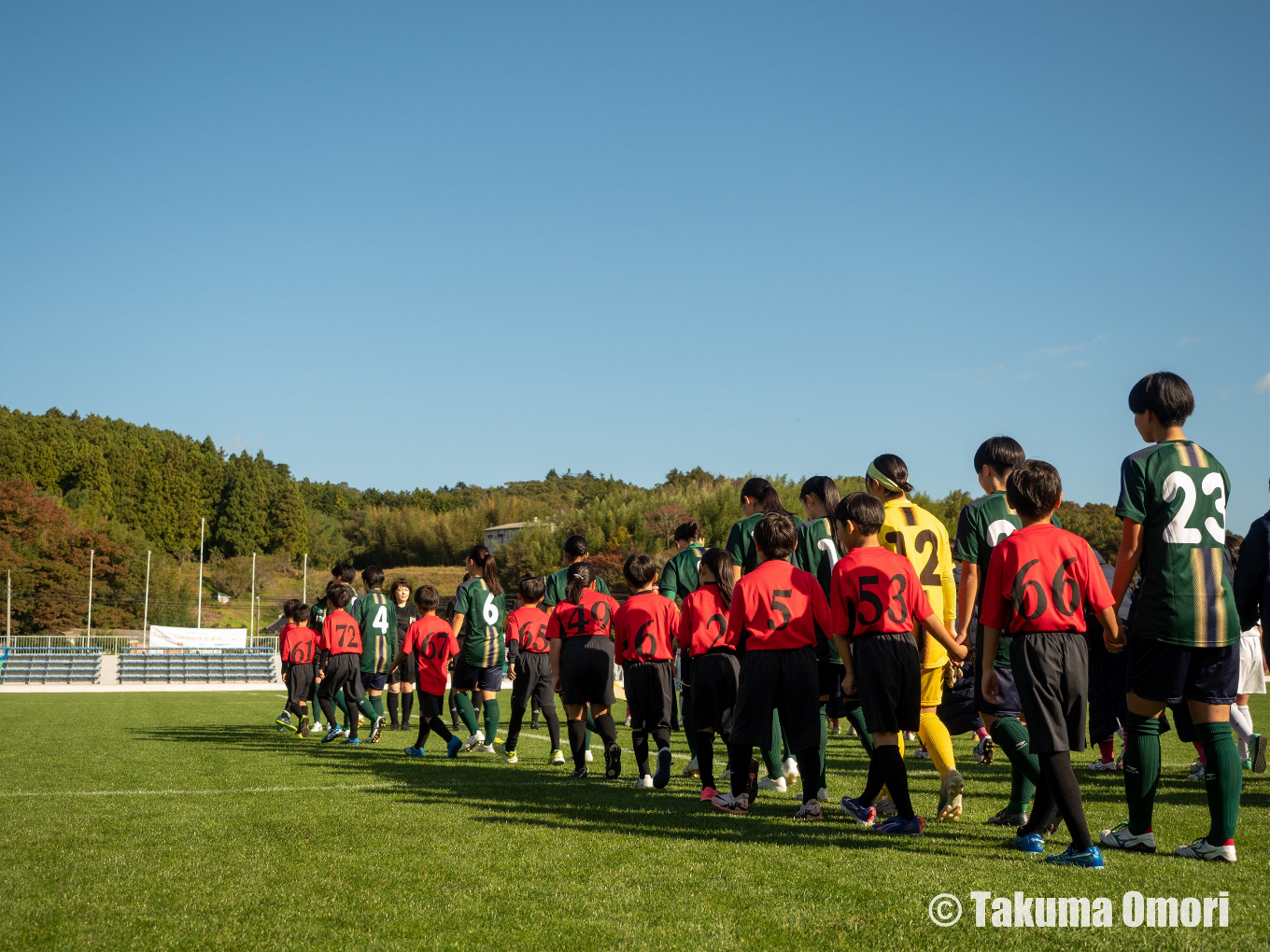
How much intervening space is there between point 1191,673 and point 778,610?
1978mm

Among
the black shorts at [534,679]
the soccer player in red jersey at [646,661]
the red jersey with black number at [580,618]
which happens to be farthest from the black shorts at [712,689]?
the black shorts at [534,679]

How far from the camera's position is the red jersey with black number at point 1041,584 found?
4211 mm

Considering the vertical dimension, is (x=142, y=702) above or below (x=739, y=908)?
below

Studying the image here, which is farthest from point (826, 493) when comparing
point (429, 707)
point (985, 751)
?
point (429, 707)

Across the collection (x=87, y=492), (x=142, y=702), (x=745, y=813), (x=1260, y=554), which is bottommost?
(x=142, y=702)

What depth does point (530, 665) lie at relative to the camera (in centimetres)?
902

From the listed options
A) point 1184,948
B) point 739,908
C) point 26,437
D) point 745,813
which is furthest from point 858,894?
point 26,437

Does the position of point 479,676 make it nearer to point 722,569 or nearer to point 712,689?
point 712,689

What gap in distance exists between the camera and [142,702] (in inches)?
756

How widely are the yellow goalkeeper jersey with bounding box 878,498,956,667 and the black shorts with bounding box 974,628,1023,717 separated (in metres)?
0.52

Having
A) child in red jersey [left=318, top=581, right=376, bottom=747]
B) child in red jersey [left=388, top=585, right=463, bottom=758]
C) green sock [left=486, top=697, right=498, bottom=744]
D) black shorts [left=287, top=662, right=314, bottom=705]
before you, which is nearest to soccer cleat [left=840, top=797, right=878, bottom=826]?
child in red jersey [left=388, top=585, right=463, bottom=758]

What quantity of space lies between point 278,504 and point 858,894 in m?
93.2

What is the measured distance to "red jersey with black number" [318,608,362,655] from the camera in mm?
10688

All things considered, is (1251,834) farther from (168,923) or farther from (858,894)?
(168,923)
